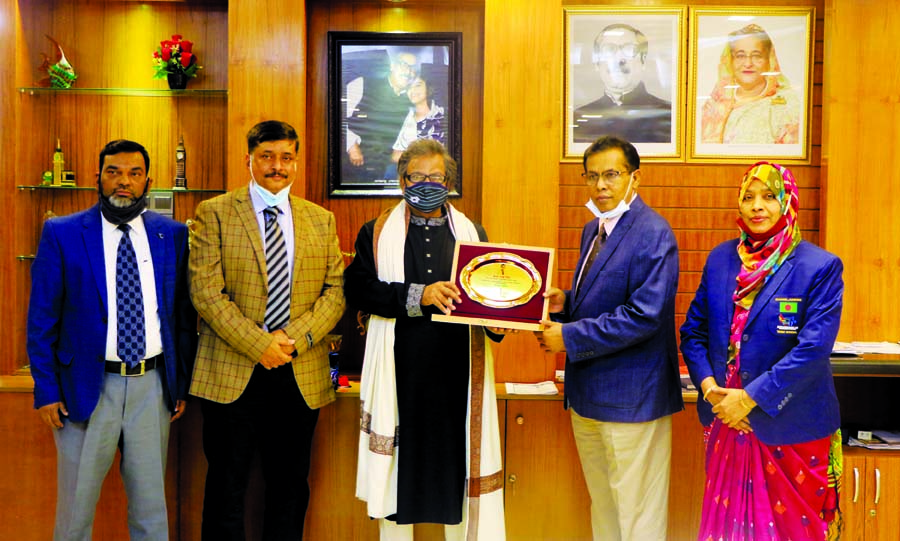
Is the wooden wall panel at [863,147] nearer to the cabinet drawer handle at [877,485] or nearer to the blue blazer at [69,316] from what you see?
the cabinet drawer handle at [877,485]

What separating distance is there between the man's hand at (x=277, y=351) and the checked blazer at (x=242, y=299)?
0.02m

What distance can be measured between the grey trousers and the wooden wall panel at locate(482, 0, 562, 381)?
1822 mm

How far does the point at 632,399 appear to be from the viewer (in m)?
2.83

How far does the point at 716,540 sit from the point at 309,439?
5.58ft

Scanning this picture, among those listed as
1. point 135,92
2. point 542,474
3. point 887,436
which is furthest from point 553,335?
point 135,92

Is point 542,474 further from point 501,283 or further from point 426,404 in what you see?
point 501,283

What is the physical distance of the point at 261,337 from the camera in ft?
9.80

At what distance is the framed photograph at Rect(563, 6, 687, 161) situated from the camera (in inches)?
159

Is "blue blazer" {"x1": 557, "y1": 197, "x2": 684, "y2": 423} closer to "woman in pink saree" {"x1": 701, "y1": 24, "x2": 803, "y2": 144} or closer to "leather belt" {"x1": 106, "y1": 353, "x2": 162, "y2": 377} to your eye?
"woman in pink saree" {"x1": 701, "y1": 24, "x2": 803, "y2": 144}

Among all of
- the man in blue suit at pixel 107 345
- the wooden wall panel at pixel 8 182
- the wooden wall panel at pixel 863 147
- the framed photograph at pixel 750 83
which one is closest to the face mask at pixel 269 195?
the man in blue suit at pixel 107 345

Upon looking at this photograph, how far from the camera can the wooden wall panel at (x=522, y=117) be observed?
12.3 feet

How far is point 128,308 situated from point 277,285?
592 millimetres

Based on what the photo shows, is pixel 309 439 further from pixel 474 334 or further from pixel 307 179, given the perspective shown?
pixel 307 179

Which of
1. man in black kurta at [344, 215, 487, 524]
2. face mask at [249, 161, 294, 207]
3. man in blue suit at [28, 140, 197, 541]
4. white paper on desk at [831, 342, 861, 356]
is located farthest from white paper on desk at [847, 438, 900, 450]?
man in blue suit at [28, 140, 197, 541]
